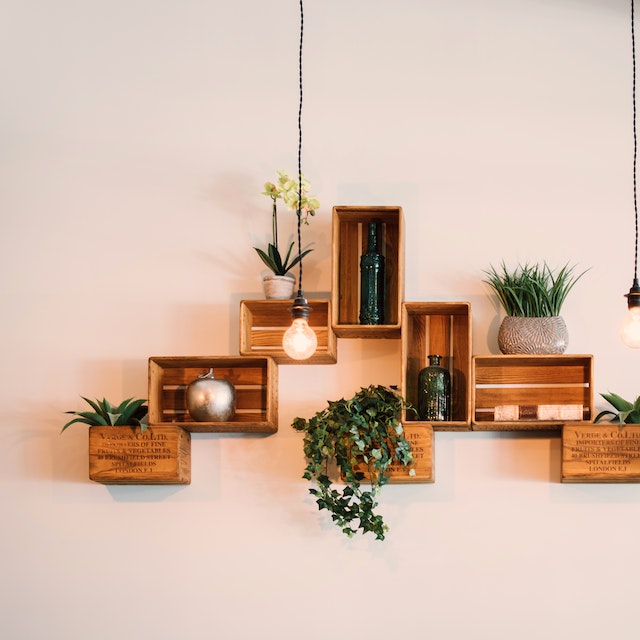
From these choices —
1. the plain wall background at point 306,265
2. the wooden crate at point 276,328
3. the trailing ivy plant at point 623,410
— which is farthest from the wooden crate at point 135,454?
the trailing ivy plant at point 623,410

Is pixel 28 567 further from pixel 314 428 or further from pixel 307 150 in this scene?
pixel 307 150

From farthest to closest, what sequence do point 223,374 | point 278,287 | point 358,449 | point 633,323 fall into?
point 223,374 → point 278,287 → point 358,449 → point 633,323

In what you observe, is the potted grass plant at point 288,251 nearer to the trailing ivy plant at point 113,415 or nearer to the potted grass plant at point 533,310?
the trailing ivy plant at point 113,415

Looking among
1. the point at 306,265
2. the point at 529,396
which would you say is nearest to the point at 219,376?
the point at 306,265

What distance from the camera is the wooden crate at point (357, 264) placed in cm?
312

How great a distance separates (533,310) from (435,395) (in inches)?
17.4

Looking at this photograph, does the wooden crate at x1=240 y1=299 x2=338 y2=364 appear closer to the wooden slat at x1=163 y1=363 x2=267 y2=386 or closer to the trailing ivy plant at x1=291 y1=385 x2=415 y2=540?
the wooden slat at x1=163 y1=363 x2=267 y2=386

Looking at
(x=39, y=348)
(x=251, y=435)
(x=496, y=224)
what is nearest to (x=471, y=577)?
(x=251, y=435)

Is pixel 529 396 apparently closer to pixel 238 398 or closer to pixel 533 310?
pixel 533 310

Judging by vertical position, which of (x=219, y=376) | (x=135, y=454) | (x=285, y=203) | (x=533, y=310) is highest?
(x=285, y=203)

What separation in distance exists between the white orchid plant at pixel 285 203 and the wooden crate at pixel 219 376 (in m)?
0.34

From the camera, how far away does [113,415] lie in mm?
3098

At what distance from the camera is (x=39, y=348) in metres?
3.36

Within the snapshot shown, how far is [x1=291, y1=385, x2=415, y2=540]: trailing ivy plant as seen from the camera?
2971 mm
